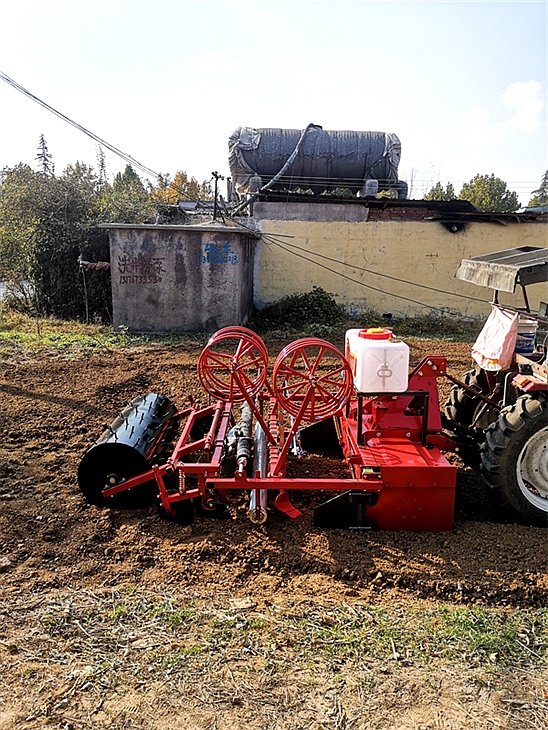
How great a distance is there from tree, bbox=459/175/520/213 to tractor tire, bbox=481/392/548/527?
38633 millimetres

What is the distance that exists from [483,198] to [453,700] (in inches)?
1650

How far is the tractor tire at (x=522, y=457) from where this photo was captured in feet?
12.8

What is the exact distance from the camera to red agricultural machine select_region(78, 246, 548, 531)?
Result: 3.83 metres

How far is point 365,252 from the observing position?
14.2 meters

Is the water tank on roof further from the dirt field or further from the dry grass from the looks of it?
the dry grass

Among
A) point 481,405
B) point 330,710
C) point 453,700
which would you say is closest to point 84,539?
point 330,710

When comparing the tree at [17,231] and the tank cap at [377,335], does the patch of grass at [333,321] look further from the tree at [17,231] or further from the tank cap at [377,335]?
the tank cap at [377,335]

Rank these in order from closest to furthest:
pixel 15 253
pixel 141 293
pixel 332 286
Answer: pixel 141 293, pixel 332 286, pixel 15 253

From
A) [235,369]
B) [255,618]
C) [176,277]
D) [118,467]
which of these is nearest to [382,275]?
[176,277]

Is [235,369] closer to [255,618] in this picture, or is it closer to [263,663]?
[255,618]

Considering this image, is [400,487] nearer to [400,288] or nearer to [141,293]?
[141,293]

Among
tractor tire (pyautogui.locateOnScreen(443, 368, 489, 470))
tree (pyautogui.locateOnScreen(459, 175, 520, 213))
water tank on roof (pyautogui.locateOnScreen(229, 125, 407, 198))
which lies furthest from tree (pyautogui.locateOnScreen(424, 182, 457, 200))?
tractor tire (pyautogui.locateOnScreen(443, 368, 489, 470))

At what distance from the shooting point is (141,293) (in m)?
11.7

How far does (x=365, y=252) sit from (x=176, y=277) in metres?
5.14
